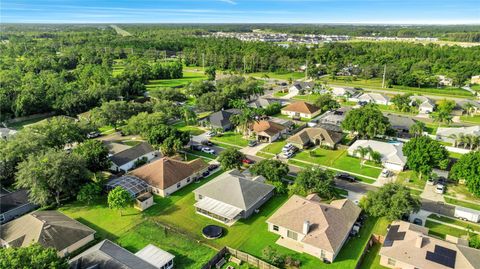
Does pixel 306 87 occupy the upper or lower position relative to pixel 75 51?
lower

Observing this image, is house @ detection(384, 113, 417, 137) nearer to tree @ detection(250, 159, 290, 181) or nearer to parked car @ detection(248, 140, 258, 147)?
parked car @ detection(248, 140, 258, 147)

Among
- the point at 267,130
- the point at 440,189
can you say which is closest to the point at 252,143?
the point at 267,130

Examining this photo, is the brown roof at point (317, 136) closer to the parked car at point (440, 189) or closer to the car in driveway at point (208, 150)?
the car in driveway at point (208, 150)

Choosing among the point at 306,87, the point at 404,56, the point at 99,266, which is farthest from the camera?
the point at 404,56

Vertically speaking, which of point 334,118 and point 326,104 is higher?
point 326,104

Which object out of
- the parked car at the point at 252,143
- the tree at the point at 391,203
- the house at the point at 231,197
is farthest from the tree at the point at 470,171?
the parked car at the point at 252,143

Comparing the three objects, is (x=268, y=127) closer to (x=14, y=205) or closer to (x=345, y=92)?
(x=14, y=205)

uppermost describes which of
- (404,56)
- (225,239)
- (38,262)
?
(404,56)

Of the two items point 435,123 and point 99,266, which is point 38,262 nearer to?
point 99,266

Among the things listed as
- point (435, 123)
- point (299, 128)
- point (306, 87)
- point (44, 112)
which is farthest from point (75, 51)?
point (435, 123)
